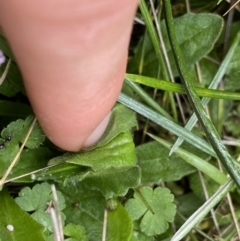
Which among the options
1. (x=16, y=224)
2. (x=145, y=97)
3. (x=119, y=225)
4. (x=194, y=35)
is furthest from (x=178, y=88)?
(x=16, y=224)

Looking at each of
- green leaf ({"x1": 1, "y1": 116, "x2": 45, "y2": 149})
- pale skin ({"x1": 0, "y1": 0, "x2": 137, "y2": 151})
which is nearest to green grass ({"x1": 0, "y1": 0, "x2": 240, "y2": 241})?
green leaf ({"x1": 1, "y1": 116, "x2": 45, "y2": 149})

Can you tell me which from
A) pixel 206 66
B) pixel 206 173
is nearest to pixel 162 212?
pixel 206 173

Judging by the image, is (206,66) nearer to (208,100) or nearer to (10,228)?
(208,100)

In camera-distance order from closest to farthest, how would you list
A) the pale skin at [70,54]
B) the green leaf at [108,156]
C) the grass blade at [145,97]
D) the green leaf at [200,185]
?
the pale skin at [70,54] < the green leaf at [108,156] < the grass blade at [145,97] < the green leaf at [200,185]

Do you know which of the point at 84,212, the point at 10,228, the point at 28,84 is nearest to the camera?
the point at 28,84

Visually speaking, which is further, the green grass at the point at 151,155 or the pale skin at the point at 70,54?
the green grass at the point at 151,155

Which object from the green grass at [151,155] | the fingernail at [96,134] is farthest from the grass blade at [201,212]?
the fingernail at [96,134]

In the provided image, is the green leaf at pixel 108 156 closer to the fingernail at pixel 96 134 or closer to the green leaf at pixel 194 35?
the fingernail at pixel 96 134
